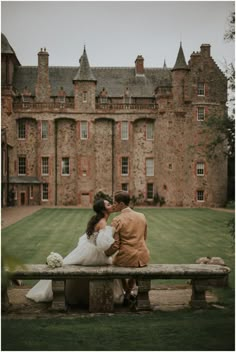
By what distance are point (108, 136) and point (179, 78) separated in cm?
736

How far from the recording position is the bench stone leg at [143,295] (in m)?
6.80

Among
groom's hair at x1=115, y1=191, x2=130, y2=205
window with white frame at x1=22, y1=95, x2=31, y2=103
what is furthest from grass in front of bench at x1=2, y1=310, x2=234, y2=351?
window with white frame at x1=22, y1=95, x2=31, y2=103

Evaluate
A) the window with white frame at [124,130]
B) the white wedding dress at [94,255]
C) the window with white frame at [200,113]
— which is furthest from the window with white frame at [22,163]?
the white wedding dress at [94,255]

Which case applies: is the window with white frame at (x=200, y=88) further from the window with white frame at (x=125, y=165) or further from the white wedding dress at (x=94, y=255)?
the white wedding dress at (x=94, y=255)

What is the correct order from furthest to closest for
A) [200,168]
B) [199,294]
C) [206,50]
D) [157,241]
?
[200,168]
[206,50]
[157,241]
[199,294]

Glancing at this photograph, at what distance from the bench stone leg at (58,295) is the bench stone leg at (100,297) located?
0.38 metres

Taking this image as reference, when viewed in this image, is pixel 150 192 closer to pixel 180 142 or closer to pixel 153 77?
pixel 180 142

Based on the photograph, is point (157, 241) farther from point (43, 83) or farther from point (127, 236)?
point (43, 83)

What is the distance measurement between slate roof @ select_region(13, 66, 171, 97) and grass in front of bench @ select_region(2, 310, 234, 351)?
35.3 m

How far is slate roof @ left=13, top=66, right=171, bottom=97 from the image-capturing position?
40.5m

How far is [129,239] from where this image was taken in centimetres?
689

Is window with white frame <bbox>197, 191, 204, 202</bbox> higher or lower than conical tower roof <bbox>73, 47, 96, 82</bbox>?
lower

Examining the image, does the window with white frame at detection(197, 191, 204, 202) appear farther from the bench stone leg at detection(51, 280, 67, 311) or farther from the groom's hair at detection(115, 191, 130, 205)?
the bench stone leg at detection(51, 280, 67, 311)

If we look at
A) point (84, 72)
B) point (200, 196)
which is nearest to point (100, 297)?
point (200, 196)
